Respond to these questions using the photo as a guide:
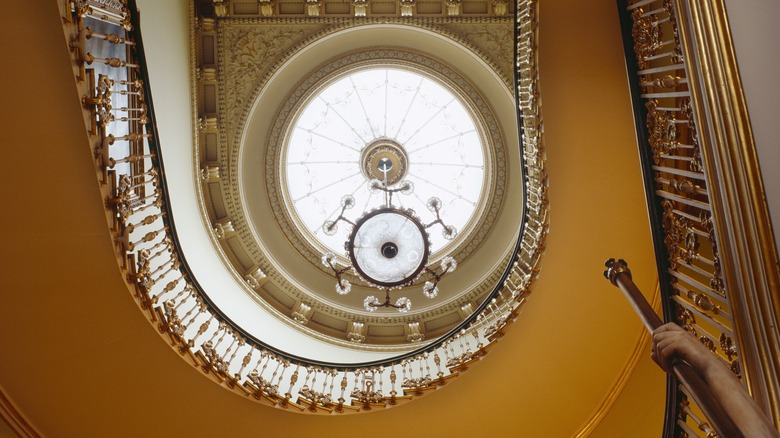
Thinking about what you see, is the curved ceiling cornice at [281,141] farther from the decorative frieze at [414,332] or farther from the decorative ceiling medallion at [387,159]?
the decorative ceiling medallion at [387,159]

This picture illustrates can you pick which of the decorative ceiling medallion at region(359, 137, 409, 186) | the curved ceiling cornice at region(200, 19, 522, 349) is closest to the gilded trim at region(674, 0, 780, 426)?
the curved ceiling cornice at region(200, 19, 522, 349)

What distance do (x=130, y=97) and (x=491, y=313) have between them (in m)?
4.17

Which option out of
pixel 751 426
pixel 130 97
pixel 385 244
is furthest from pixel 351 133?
pixel 751 426

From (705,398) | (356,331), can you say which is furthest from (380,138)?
(705,398)

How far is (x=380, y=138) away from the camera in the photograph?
9500mm

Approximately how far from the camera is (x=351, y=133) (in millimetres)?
9961

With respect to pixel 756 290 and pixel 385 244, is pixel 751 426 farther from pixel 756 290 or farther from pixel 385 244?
pixel 385 244

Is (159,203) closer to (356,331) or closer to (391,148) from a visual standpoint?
(356,331)

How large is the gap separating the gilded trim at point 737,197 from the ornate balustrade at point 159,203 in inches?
67.9

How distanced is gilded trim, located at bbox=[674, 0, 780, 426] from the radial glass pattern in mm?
6314

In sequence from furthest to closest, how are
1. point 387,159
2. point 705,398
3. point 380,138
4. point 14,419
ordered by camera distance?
1. point 380,138
2. point 387,159
3. point 14,419
4. point 705,398

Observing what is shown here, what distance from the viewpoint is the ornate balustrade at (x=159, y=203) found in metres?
4.30

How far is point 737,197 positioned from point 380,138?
22.7 feet

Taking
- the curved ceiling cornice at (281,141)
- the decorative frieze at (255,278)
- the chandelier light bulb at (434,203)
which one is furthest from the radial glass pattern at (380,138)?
the chandelier light bulb at (434,203)
